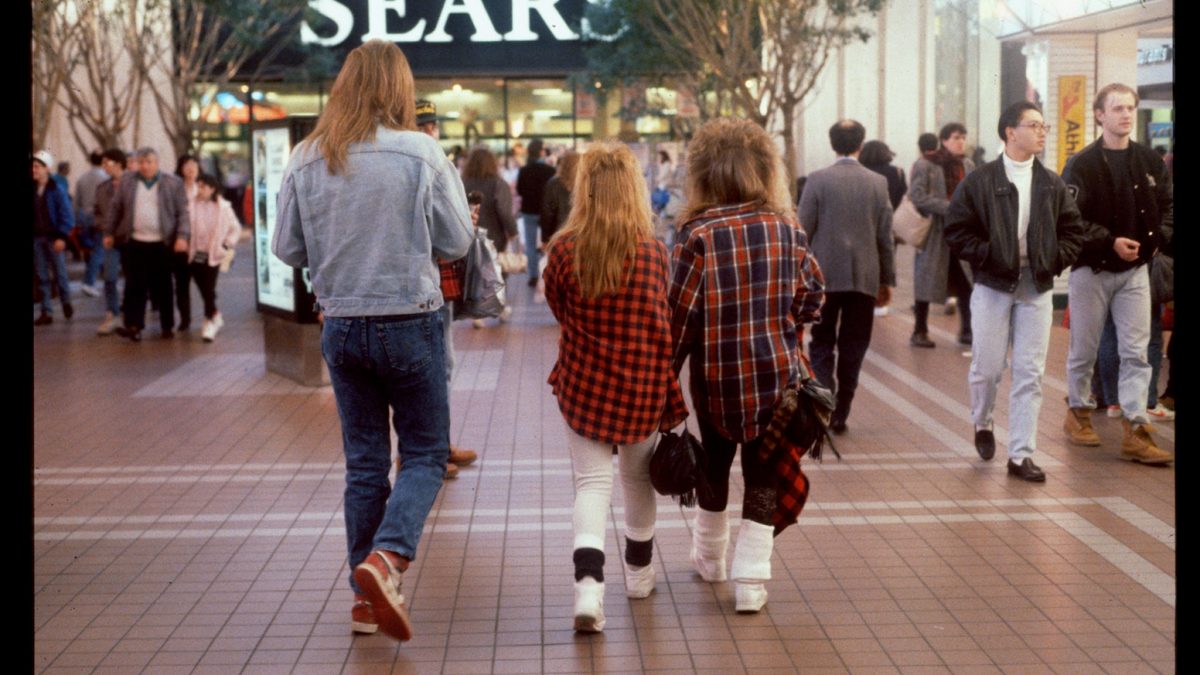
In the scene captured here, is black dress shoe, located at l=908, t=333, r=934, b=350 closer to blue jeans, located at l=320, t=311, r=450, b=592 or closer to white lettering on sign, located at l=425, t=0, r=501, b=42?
blue jeans, located at l=320, t=311, r=450, b=592

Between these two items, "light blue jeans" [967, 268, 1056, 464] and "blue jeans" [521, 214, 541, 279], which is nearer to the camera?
"light blue jeans" [967, 268, 1056, 464]

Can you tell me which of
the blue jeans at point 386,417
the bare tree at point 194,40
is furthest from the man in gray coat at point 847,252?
the bare tree at point 194,40

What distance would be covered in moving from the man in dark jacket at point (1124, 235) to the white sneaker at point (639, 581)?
346 centimetres

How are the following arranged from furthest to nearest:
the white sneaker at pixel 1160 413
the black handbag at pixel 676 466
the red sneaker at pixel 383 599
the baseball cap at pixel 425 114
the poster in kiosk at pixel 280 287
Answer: the poster in kiosk at pixel 280 287 < the white sneaker at pixel 1160 413 < the baseball cap at pixel 425 114 < the black handbag at pixel 676 466 < the red sneaker at pixel 383 599

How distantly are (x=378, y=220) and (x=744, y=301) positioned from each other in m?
1.25

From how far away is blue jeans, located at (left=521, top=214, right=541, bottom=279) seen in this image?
1798 cm

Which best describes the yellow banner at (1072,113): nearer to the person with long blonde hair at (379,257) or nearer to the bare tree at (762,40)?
the bare tree at (762,40)

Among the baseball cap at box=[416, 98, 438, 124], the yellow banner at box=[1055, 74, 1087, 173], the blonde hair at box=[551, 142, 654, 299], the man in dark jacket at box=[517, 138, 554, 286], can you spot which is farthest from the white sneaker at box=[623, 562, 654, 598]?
the man in dark jacket at box=[517, 138, 554, 286]

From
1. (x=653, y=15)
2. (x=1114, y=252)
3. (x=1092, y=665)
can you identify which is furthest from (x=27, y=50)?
(x=653, y=15)

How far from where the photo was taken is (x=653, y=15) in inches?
1005

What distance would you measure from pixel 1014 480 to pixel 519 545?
103 inches

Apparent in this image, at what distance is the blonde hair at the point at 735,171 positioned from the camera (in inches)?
210

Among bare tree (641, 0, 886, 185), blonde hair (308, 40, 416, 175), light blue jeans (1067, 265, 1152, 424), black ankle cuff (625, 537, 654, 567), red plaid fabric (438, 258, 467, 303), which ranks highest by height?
bare tree (641, 0, 886, 185)

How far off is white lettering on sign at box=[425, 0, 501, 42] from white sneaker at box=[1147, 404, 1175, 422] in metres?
30.0
